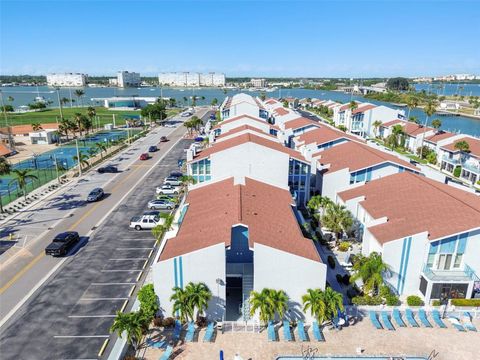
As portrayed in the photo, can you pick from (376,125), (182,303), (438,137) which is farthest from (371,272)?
(376,125)

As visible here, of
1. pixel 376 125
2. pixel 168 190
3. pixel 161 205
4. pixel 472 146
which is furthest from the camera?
pixel 376 125

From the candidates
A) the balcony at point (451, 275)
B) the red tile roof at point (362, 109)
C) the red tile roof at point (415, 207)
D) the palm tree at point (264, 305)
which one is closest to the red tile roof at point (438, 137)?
the red tile roof at point (362, 109)

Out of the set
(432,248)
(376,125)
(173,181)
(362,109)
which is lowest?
(173,181)

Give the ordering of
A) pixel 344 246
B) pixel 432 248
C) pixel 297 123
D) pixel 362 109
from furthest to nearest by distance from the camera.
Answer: pixel 362 109
pixel 297 123
pixel 344 246
pixel 432 248

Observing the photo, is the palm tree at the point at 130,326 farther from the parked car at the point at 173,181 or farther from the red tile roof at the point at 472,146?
the red tile roof at the point at 472,146

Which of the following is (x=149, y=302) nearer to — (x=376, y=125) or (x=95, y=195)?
(x=95, y=195)

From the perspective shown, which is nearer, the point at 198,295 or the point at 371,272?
the point at 198,295

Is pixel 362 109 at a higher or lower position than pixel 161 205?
higher
